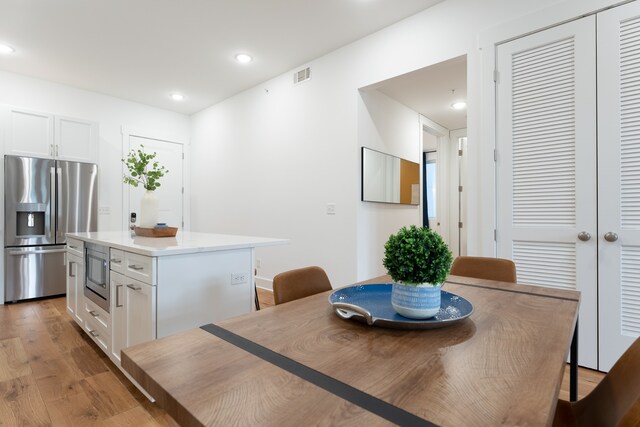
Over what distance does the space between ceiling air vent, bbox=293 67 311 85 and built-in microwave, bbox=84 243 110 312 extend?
281 centimetres

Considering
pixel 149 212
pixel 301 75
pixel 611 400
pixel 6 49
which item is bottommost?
pixel 611 400

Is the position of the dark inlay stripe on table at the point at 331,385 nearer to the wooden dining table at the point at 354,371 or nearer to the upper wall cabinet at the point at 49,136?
the wooden dining table at the point at 354,371

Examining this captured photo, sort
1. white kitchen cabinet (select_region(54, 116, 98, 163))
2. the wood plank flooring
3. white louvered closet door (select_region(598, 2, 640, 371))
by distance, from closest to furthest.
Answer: the wood plank flooring, white louvered closet door (select_region(598, 2, 640, 371)), white kitchen cabinet (select_region(54, 116, 98, 163))

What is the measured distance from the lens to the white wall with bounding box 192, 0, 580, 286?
2738mm

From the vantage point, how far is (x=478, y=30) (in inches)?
102

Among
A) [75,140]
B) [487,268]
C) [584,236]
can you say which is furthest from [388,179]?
[75,140]

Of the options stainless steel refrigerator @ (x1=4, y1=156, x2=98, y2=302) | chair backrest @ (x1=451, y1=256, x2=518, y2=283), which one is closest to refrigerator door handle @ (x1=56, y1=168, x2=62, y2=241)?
stainless steel refrigerator @ (x1=4, y1=156, x2=98, y2=302)

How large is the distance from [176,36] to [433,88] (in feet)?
9.53

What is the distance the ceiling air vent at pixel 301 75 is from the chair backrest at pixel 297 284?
3.01 m

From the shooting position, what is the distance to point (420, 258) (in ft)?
2.84

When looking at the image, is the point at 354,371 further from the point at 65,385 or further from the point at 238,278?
the point at 65,385

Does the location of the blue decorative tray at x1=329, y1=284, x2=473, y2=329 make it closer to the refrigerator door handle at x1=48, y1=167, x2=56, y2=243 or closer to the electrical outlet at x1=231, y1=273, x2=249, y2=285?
the electrical outlet at x1=231, y1=273, x2=249, y2=285

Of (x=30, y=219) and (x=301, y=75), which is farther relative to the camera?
(x=301, y=75)

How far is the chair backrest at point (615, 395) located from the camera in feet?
2.51
